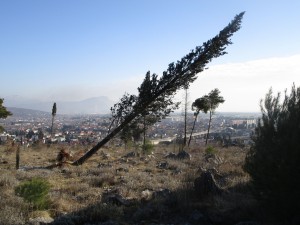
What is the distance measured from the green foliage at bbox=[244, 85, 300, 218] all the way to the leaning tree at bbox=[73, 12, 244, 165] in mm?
13648

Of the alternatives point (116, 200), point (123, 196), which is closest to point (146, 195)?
point (123, 196)

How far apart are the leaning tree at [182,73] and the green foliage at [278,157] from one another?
1365cm

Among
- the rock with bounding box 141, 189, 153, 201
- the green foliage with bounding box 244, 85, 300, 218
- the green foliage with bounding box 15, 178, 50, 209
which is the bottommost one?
the rock with bounding box 141, 189, 153, 201

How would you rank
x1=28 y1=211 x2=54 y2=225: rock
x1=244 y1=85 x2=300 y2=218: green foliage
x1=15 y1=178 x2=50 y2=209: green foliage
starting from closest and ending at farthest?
x1=244 y1=85 x2=300 y2=218: green foliage → x1=28 y1=211 x2=54 y2=225: rock → x1=15 y1=178 x2=50 y2=209: green foliage

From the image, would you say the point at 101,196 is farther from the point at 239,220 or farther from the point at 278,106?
the point at 278,106

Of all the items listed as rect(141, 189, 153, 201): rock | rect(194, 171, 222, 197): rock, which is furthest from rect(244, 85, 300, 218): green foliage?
rect(141, 189, 153, 201): rock

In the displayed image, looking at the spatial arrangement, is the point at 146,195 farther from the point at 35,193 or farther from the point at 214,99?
the point at 214,99

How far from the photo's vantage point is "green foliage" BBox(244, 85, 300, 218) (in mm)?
7633

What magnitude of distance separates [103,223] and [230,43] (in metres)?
16.3

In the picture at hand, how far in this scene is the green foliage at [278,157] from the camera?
301 inches

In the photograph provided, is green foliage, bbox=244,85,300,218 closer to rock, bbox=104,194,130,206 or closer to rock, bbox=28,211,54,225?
rock, bbox=104,194,130,206

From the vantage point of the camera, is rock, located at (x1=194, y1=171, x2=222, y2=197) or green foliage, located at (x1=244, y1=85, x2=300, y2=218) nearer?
green foliage, located at (x1=244, y1=85, x2=300, y2=218)

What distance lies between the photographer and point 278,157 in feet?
25.9

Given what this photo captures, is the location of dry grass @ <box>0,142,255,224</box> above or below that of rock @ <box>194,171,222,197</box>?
below
